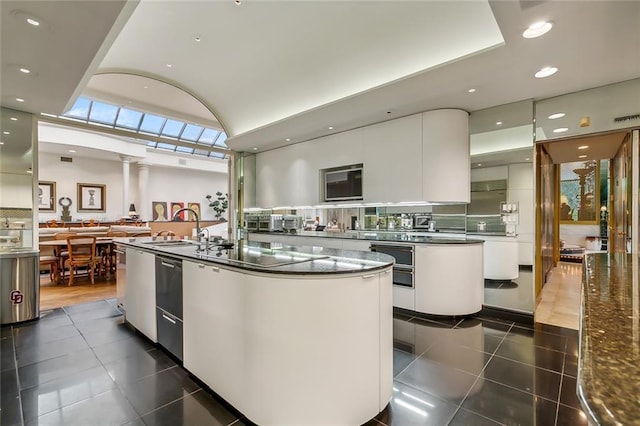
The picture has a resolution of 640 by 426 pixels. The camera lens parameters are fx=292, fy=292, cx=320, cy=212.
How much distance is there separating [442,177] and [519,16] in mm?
1986

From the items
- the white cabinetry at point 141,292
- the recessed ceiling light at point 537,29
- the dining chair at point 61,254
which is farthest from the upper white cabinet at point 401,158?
the dining chair at point 61,254

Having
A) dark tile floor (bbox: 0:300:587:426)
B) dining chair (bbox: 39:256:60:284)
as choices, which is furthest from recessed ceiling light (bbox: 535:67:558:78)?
dining chair (bbox: 39:256:60:284)

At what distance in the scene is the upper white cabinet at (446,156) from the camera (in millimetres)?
3707

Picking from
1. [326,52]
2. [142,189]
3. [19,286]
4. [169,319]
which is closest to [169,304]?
[169,319]

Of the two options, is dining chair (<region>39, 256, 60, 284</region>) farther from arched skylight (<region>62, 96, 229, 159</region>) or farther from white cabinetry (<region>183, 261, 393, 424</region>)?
white cabinetry (<region>183, 261, 393, 424</region>)

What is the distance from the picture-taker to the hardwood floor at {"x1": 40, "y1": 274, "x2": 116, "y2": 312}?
4.18 m

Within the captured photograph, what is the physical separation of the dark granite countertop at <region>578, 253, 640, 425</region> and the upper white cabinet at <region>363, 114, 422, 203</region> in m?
2.98

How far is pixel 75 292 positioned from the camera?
475 centimetres

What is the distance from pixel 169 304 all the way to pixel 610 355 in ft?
8.57

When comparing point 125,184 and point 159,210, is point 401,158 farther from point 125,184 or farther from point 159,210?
point 159,210

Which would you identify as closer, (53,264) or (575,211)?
(53,264)

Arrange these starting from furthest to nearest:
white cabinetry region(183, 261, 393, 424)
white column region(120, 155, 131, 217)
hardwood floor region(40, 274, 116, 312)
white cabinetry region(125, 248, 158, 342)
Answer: white column region(120, 155, 131, 217) → hardwood floor region(40, 274, 116, 312) → white cabinetry region(125, 248, 158, 342) → white cabinetry region(183, 261, 393, 424)

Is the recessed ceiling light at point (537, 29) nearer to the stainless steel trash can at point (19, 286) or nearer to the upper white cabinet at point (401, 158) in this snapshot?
the upper white cabinet at point (401, 158)

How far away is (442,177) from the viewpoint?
12.2 feet
